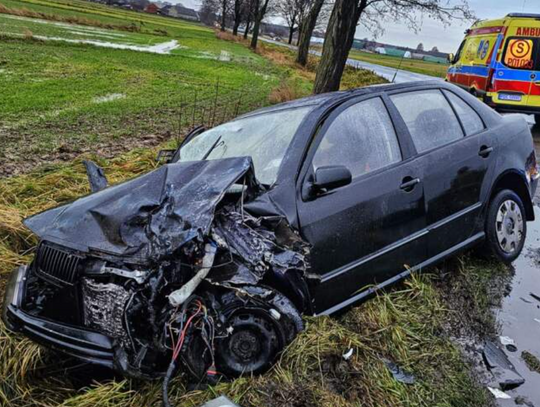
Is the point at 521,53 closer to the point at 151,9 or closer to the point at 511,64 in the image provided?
the point at 511,64

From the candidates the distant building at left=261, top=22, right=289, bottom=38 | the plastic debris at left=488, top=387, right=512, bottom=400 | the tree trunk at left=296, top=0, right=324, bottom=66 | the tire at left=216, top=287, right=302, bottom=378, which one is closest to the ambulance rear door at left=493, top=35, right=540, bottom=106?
the plastic debris at left=488, top=387, right=512, bottom=400

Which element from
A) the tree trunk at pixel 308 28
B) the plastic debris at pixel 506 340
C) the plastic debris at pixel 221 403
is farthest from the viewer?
the tree trunk at pixel 308 28

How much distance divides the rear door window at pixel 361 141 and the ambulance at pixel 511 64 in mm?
9800

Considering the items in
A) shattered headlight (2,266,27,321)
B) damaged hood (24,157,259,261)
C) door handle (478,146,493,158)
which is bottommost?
shattered headlight (2,266,27,321)

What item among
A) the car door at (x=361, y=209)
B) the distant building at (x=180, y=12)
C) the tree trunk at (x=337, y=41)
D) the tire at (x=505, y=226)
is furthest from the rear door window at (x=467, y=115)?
the distant building at (x=180, y=12)

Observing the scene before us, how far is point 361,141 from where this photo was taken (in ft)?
12.3

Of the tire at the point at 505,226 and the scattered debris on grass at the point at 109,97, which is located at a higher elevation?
the tire at the point at 505,226

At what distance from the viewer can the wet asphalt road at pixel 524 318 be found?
127 inches

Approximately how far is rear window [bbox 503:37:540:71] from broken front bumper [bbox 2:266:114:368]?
1231 centimetres

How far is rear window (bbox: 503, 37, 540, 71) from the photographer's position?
1182cm

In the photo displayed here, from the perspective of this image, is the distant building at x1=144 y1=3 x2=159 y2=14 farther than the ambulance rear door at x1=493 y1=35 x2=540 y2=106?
Yes

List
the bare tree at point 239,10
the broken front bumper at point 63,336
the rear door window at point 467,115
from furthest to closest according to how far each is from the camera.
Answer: the bare tree at point 239,10 < the rear door window at point 467,115 < the broken front bumper at point 63,336

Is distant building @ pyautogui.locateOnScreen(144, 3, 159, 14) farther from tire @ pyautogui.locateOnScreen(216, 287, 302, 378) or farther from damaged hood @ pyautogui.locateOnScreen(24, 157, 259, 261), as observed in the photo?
tire @ pyautogui.locateOnScreen(216, 287, 302, 378)

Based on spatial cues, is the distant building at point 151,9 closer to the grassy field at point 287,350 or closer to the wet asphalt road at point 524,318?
the grassy field at point 287,350
